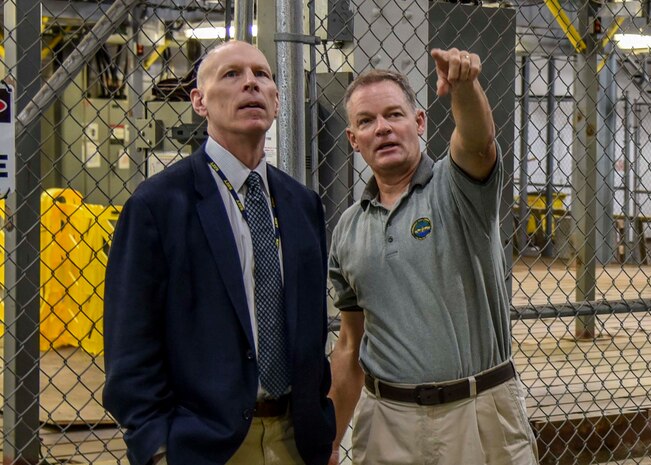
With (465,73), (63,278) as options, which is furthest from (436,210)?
(63,278)

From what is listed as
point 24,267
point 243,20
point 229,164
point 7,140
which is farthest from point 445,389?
point 24,267

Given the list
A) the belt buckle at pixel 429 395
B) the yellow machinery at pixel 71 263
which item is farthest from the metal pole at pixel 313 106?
the yellow machinery at pixel 71 263

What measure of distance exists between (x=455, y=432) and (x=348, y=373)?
0.46 meters

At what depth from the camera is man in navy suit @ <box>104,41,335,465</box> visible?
2.31 meters

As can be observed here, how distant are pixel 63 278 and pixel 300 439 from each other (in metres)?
6.41

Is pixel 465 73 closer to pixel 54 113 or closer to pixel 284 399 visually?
pixel 284 399

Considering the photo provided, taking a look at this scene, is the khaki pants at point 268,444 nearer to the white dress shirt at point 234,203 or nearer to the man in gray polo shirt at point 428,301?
the white dress shirt at point 234,203

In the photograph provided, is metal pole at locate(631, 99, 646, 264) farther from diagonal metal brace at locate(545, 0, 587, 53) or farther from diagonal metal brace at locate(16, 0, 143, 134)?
diagonal metal brace at locate(16, 0, 143, 134)

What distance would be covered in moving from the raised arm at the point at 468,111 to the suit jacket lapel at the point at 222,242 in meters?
0.64

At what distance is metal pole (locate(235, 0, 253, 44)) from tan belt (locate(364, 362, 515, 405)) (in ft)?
4.00

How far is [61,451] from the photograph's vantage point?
5359mm

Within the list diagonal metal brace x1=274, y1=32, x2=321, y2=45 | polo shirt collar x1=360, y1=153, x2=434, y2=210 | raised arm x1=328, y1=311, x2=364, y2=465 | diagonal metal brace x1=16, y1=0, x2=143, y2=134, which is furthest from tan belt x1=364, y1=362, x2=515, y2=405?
diagonal metal brace x1=16, y1=0, x2=143, y2=134

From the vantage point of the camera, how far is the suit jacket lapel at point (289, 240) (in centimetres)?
249

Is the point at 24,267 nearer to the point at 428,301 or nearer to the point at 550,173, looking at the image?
the point at 428,301
